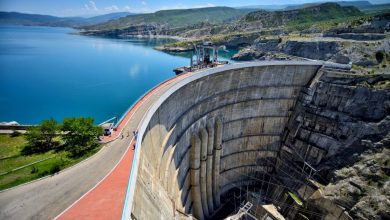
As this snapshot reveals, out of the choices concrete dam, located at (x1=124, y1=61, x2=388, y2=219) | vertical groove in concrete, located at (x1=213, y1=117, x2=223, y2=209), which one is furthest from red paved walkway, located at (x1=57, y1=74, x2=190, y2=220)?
vertical groove in concrete, located at (x1=213, y1=117, x2=223, y2=209)

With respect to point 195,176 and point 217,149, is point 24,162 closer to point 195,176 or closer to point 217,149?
point 195,176

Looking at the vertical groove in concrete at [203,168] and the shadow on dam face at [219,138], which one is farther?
the vertical groove in concrete at [203,168]

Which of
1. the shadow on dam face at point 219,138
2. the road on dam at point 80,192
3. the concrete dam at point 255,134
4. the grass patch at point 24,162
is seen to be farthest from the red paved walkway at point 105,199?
the concrete dam at point 255,134

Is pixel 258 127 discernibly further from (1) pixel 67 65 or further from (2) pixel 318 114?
(1) pixel 67 65

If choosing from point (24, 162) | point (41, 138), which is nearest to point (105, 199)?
point (24, 162)

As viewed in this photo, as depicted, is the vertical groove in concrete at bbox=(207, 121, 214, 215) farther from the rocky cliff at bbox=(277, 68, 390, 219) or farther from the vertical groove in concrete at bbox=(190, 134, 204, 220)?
the rocky cliff at bbox=(277, 68, 390, 219)

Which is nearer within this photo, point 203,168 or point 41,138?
point 41,138

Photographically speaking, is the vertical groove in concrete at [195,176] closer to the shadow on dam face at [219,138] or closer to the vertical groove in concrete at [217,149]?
the shadow on dam face at [219,138]
